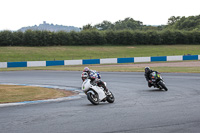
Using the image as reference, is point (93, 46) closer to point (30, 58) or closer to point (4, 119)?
point (30, 58)

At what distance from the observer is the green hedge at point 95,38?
64.3 metres

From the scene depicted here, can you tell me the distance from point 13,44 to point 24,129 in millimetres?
59343

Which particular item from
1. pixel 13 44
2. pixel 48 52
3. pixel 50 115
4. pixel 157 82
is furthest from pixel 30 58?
pixel 50 115

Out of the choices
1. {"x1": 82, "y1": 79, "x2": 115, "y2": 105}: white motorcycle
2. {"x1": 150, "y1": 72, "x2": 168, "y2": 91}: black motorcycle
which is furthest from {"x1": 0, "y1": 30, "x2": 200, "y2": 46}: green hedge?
{"x1": 82, "y1": 79, "x2": 115, "y2": 105}: white motorcycle

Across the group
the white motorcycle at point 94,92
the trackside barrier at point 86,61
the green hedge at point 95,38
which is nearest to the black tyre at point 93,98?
the white motorcycle at point 94,92

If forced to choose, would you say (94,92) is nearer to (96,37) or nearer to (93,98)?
(93,98)

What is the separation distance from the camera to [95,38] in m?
69.9

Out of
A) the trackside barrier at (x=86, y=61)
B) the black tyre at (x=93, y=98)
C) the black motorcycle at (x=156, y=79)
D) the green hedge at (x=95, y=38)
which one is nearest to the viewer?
the black tyre at (x=93, y=98)

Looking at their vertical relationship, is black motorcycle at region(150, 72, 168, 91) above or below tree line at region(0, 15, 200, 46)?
below

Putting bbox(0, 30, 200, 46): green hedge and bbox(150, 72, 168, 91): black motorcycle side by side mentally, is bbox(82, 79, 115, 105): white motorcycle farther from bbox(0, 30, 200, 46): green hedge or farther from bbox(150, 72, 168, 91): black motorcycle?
bbox(0, 30, 200, 46): green hedge

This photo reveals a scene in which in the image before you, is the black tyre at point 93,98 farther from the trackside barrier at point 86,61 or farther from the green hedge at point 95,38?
the green hedge at point 95,38

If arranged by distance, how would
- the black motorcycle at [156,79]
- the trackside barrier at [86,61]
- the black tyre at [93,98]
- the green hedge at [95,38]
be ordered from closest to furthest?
the black tyre at [93,98], the black motorcycle at [156,79], the trackside barrier at [86,61], the green hedge at [95,38]

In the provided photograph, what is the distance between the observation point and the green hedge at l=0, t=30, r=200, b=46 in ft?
211

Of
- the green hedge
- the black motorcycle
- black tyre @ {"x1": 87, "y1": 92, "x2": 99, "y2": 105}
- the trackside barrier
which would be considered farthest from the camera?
the green hedge
